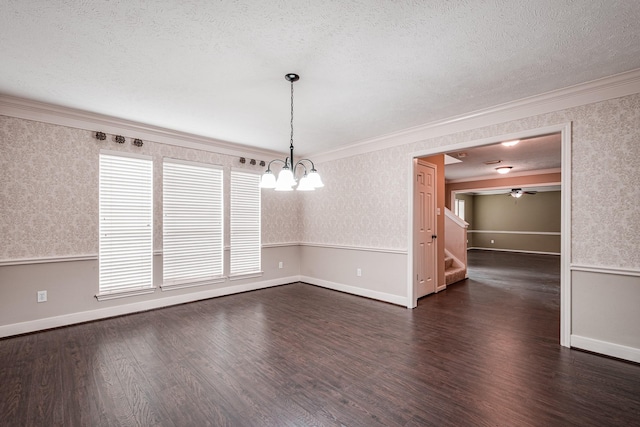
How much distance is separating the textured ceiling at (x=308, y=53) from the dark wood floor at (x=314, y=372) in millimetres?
2717

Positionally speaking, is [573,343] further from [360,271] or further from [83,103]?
[83,103]

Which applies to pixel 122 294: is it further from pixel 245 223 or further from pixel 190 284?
pixel 245 223

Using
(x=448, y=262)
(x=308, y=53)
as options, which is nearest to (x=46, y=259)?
(x=308, y=53)

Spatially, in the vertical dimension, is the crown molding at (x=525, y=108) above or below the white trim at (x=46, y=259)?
above

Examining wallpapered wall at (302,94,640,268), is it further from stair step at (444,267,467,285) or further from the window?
the window

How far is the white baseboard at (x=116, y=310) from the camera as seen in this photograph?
11.2 ft

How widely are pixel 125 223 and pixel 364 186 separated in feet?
12.2

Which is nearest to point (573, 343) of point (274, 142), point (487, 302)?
point (487, 302)

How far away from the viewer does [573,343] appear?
3.05 m

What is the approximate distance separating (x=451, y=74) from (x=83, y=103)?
4125 millimetres

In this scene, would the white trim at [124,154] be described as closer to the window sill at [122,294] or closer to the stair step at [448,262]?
the window sill at [122,294]

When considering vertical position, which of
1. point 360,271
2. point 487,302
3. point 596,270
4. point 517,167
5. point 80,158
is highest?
point 517,167

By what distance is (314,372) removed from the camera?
8.43ft

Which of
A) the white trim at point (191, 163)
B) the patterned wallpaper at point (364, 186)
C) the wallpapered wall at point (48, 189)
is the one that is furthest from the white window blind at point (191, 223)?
the wallpapered wall at point (48, 189)
